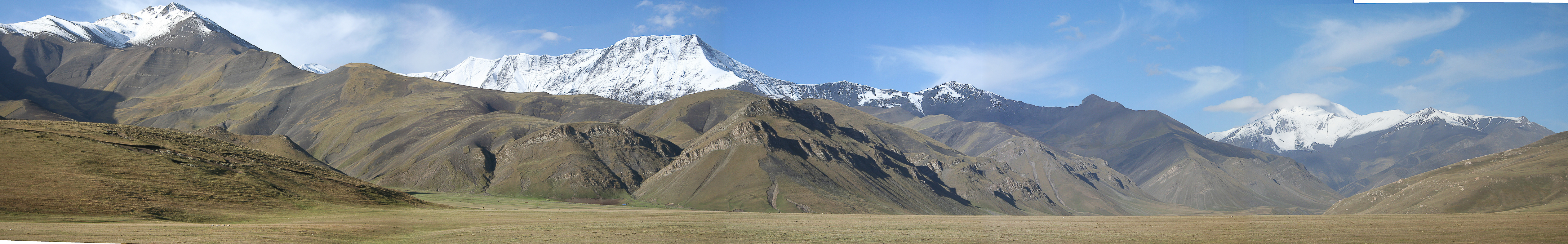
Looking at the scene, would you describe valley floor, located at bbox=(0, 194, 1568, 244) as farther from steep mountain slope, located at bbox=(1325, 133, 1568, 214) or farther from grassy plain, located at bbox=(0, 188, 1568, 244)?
steep mountain slope, located at bbox=(1325, 133, 1568, 214)

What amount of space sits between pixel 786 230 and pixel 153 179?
40441 millimetres

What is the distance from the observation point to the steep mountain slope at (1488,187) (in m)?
139

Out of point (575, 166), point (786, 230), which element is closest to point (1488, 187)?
point (786, 230)

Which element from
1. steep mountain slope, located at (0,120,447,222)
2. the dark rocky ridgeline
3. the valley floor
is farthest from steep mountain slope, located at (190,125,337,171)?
the valley floor

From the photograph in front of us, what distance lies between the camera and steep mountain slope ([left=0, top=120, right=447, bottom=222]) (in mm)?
47531

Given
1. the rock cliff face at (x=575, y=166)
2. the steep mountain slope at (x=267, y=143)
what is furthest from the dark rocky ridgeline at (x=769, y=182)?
the steep mountain slope at (x=267, y=143)

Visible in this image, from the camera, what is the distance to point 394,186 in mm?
174750

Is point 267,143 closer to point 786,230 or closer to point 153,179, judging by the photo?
point 153,179

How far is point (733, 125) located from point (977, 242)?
154210 mm

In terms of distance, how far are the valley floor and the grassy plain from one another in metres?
0.14

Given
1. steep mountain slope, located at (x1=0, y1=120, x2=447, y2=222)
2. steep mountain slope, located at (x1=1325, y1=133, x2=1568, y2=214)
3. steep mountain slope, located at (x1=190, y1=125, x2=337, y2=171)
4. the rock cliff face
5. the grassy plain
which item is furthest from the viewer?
the rock cliff face

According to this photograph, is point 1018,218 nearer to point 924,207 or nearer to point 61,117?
point 924,207

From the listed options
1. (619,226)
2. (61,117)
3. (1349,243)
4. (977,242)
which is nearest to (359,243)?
(619,226)

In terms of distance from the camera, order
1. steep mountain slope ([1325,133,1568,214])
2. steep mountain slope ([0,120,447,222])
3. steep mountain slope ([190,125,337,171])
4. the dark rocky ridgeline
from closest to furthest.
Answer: steep mountain slope ([0,120,447,222]) < steep mountain slope ([1325,133,1568,214]) < the dark rocky ridgeline < steep mountain slope ([190,125,337,171])
